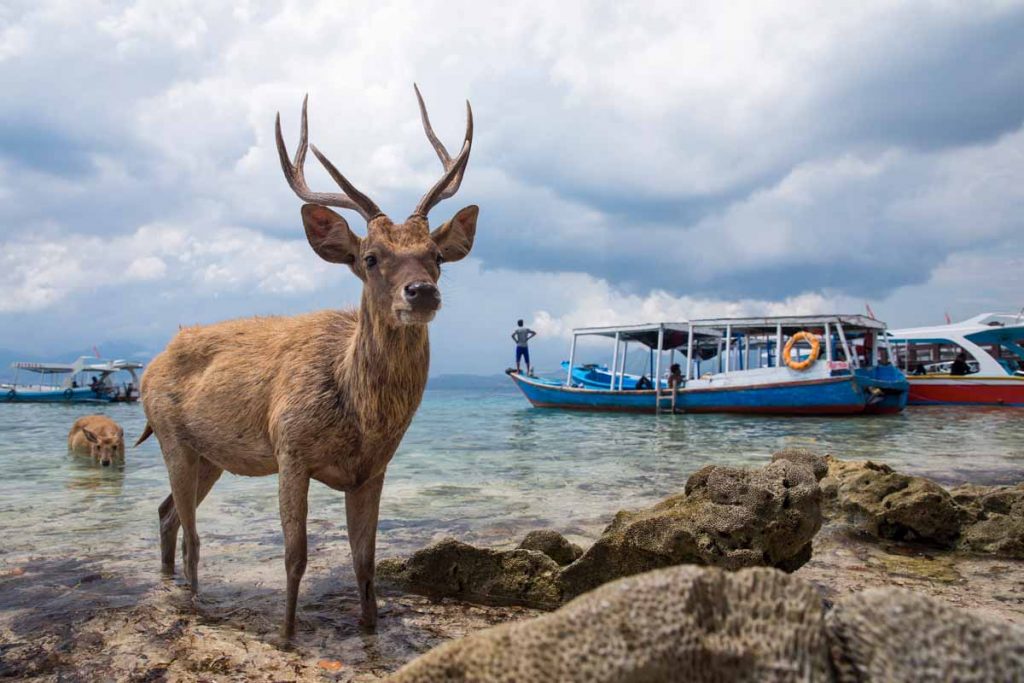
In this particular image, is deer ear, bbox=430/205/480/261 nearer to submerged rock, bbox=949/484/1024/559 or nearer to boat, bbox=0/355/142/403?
submerged rock, bbox=949/484/1024/559

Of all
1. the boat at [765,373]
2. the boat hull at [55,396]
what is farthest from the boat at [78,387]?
the boat at [765,373]

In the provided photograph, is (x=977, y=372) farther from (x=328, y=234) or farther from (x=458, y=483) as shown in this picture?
(x=328, y=234)

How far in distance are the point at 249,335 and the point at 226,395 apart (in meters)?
0.54

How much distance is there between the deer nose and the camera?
11.2 feet

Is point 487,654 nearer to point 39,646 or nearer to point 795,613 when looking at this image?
point 795,613

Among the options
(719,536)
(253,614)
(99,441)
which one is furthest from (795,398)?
(253,614)

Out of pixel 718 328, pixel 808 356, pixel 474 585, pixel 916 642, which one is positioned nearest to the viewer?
pixel 916 642

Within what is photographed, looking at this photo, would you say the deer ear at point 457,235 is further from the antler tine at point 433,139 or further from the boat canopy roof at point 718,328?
the boat canopy roof at point 718,328

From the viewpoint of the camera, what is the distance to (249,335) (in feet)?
15.7

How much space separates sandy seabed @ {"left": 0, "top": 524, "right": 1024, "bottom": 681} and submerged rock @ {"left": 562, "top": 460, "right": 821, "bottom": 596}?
414 millimetres

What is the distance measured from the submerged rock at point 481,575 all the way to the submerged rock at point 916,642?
2968 millimetres

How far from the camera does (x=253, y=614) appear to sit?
418cm

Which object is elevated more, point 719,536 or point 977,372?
point 977,372

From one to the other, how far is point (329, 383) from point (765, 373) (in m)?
22.8
